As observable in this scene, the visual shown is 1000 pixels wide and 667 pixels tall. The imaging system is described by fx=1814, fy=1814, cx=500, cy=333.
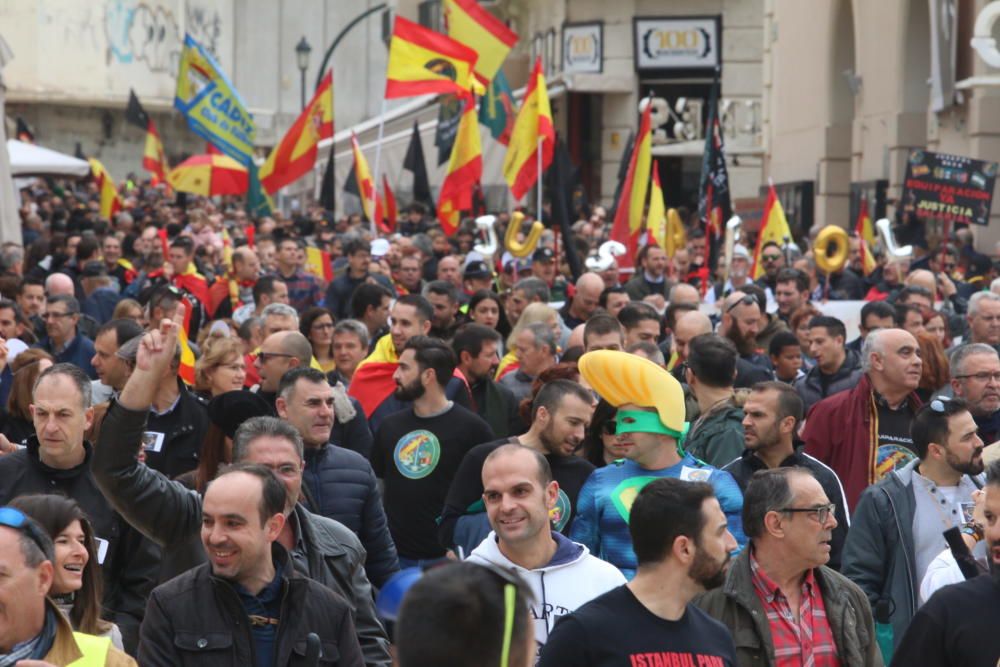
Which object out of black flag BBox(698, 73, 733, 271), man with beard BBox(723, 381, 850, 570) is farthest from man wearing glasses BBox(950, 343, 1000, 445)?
black flag BBox(698, 73, 733, 271)

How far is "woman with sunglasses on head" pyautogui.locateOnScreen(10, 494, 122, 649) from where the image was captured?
526 centimetres

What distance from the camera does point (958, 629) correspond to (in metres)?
4.71

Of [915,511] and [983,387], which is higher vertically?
[983,387]

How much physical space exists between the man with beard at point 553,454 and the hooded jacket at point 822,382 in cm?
322

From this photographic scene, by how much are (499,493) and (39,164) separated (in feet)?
76.7

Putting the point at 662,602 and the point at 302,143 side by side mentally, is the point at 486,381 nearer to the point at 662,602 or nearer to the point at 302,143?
the point at 662,602

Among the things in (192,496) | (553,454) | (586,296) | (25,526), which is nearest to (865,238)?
(586,296)

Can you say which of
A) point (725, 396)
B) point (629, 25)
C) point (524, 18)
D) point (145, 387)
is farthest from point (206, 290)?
point (524, 18)

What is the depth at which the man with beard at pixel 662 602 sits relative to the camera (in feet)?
15.5

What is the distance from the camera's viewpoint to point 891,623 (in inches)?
269

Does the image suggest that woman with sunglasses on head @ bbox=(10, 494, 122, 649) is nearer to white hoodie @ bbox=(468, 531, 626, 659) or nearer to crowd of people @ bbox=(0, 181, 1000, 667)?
crowd of people @ bbox=(0, 181, 1000, 667)

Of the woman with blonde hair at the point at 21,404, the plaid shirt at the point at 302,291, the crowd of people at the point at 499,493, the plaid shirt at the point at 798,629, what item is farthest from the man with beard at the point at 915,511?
the plaid shirt at the point at 302,291

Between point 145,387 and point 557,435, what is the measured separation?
7.42 feet

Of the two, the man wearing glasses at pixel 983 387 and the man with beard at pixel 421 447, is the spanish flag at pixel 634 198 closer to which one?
the man wearing glasses at pixel 983 387
